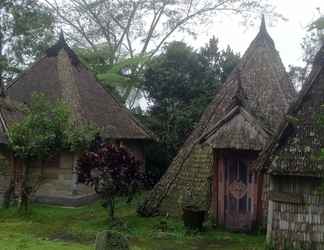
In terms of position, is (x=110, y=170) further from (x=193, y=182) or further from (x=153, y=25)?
(x=153, y=25)

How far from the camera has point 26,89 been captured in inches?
912

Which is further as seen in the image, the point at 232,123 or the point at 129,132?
the point at 129,132

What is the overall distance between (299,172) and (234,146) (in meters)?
2.94

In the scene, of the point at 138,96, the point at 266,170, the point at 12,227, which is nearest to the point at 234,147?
the point at 266,170

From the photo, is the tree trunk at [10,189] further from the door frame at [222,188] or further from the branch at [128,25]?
the branch at [128,25]

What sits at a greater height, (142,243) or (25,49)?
(25,49)

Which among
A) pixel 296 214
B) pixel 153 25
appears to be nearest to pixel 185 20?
pixel 153 25

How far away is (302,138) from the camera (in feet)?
39.5

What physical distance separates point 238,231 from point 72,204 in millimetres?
7092

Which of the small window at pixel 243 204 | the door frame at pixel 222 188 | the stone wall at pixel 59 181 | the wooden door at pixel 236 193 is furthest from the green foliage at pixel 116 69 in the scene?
the small window at pixel 243 204

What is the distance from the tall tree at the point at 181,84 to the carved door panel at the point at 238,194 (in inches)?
353

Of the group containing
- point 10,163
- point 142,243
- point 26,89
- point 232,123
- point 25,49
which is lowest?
point 142,243

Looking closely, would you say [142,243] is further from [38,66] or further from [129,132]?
[38,66]

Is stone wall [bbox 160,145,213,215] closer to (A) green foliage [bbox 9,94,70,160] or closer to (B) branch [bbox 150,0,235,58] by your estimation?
(A) green foliage [bbox 9,94,70,160]
